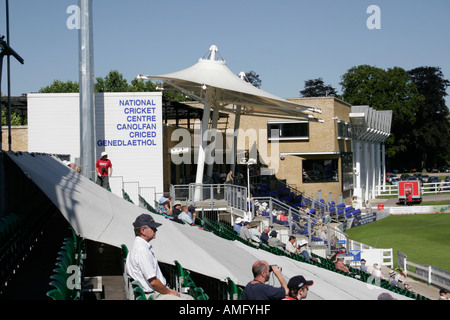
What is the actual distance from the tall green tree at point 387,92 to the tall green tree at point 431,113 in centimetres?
215

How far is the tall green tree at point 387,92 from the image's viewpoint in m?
83.8

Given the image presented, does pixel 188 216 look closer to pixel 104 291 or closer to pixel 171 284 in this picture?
pixel 171 284

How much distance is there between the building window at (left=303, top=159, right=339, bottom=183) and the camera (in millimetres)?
45094

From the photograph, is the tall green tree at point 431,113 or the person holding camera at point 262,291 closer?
the person holding camera at point 262,291

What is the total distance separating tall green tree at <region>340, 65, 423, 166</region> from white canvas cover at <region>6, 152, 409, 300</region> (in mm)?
74924

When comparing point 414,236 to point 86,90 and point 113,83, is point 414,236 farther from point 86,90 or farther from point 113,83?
point 113,83

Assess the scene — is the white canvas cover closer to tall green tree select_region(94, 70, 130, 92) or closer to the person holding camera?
the person holding camera

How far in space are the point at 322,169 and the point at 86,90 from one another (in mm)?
26750

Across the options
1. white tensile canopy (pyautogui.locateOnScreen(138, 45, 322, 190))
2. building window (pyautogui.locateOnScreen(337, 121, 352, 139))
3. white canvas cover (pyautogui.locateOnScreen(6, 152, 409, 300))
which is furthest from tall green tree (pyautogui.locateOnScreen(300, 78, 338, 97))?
white canvas cover (pyautogui.locateOnScreen(6, 152, 409, 300))

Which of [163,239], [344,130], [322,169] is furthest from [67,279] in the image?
[344,130]

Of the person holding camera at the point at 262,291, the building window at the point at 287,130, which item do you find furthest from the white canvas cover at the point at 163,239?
the building window at the point at 287,130

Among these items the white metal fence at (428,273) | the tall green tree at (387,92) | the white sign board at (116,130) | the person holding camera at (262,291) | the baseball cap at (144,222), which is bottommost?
the white metal fence at (428,273)

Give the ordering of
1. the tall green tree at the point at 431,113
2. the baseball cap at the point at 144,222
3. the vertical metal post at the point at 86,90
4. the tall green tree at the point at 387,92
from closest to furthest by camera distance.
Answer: the baseball cap at the point at 144,222 → the vertical metal post at the point at 86,90 → the tall green tree at the point at 387,92 → the tall green tree at the point at 431,113

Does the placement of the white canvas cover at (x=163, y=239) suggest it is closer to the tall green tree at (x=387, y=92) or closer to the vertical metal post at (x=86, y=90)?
the vertical metal post at (x=86, y=90)
